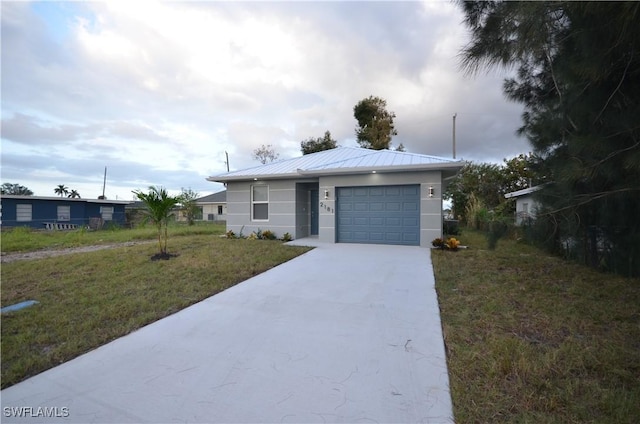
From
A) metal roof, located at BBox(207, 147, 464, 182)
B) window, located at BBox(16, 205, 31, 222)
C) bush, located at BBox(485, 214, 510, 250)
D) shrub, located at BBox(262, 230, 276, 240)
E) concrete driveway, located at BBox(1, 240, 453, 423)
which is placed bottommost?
concrete driveway, located at BBox(1, 240, 453, 423)

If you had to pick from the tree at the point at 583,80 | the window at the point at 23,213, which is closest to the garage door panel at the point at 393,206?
the tree at the point at 583,80

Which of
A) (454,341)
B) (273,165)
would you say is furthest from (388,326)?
(273,165)

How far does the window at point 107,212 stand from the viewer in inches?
1045

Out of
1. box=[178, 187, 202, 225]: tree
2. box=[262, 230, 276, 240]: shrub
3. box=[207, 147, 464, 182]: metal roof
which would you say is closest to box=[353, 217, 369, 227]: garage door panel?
box=[207, 147, 464, 182]: metal roof

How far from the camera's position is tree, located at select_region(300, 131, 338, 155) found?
24281 millimetres

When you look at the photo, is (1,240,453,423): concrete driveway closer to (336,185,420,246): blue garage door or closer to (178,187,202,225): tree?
(336,185,420,246): blue garage door

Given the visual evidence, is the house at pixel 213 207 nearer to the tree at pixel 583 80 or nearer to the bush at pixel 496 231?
the bush at pixel 496 231

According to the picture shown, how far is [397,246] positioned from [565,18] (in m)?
7.30

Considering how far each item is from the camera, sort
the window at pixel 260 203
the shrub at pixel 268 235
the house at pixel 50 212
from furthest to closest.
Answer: the house at pixel 50 212 → the window at pixel 260 203 → the shrub at pixel 268 235

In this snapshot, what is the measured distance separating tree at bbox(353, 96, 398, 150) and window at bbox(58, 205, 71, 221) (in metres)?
25.3

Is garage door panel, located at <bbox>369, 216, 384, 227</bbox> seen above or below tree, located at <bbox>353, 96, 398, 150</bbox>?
below

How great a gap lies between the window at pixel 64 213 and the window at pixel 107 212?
267 centimetres

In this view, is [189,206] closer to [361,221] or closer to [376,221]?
[361,221]

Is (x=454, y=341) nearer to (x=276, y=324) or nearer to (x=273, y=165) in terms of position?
(x=276, y=324)
